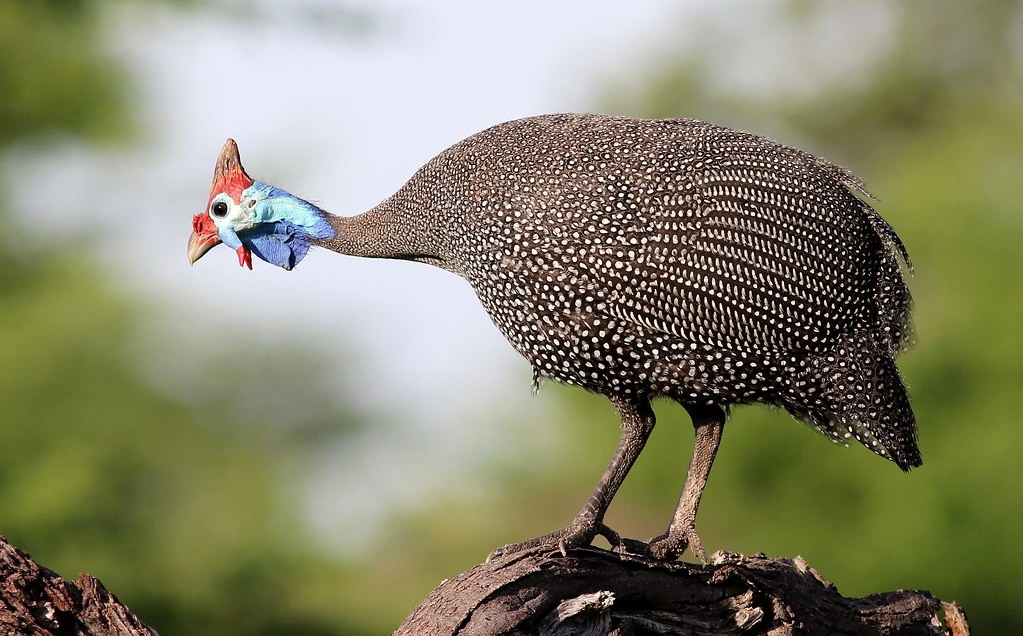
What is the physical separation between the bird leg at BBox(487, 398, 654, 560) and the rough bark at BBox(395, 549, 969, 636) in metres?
0.11

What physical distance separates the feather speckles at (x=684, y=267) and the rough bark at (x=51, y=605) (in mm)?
1831

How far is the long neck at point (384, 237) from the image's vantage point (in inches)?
207

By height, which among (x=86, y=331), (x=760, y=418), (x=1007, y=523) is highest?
(x=760, y=418)

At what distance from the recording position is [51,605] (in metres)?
3.84

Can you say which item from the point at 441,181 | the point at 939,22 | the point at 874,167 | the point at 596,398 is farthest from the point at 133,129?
the point at 939,22

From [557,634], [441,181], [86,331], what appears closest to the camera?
[557,634]

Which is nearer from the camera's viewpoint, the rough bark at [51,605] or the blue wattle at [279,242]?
the rough bark at [51,605]

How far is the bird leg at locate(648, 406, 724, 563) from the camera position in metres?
5.10

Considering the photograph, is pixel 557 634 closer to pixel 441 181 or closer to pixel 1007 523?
pixel 441 181

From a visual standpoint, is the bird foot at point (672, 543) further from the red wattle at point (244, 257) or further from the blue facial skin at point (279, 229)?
the red wattle at point (244, 257)

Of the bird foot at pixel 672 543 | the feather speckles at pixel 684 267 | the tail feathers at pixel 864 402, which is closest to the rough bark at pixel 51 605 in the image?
the feather speckles at pixel 684 267

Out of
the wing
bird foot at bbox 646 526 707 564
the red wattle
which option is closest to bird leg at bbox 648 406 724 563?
bird foot at bbox 646 526 707 564

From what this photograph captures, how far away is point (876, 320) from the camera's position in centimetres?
493

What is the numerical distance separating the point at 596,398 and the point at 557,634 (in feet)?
41.1
